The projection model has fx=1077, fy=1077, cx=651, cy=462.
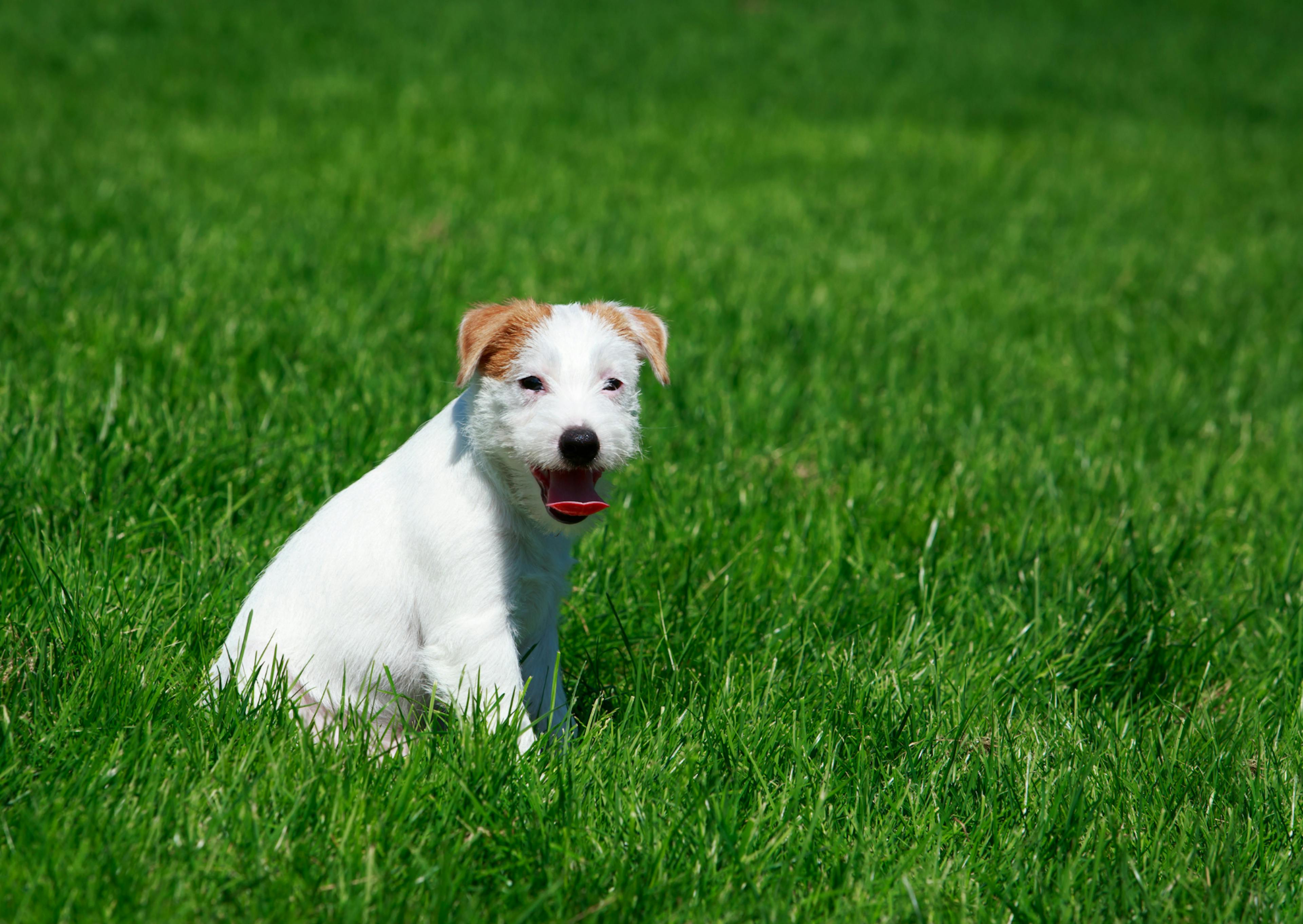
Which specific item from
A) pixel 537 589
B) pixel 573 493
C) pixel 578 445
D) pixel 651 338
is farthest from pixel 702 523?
pixel 578 445

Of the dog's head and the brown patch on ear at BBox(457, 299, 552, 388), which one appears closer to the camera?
the dog's head

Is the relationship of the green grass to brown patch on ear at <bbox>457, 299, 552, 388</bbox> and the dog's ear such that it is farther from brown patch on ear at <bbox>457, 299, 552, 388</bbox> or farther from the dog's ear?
brown patch on ear at <bbox>457, 299, 552, 388</bbox>

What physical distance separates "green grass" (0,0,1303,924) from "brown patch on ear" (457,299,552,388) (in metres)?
1.03

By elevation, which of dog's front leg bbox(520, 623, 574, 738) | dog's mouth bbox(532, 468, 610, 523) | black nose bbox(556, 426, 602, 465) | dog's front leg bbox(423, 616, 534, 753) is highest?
black nose bbox(556, 426, 602, 465)

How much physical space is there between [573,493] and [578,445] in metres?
A: 0.18

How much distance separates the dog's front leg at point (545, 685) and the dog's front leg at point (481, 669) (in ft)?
0.73

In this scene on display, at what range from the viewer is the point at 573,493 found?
294 centimetres

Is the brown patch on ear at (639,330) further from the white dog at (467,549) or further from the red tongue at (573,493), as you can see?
A: the red tongue at (573,493)

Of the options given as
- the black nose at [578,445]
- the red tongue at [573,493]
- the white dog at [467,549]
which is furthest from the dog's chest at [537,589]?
the black nose at [578,445]

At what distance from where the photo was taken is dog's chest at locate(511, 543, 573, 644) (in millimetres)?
3084

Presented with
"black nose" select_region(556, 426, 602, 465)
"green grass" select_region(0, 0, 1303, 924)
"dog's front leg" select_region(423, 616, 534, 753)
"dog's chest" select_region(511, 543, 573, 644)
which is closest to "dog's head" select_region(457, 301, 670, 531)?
"black nose" select_region(556, 426, 602, 465)

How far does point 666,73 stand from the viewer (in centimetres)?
1570

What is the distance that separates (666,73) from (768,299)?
9418 mm

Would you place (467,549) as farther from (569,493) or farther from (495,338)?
(495,338)
